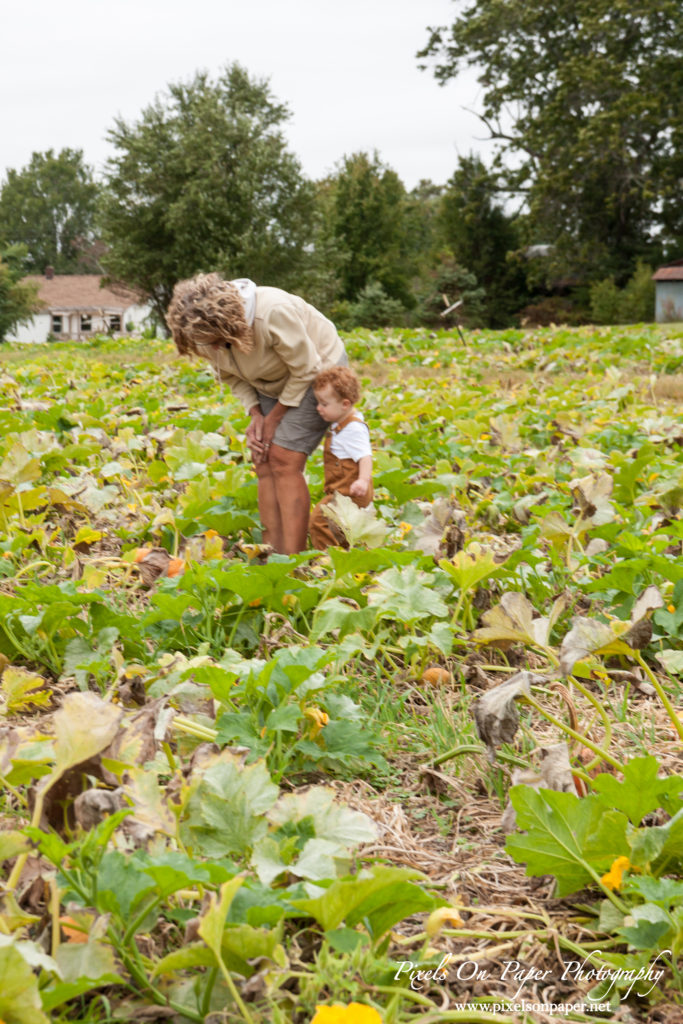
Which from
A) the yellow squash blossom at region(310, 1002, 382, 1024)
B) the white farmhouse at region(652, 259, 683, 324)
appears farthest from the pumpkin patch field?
the white farmhouse at region(652, 259, 683, 324)

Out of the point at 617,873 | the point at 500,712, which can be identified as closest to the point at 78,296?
the point at 500,712

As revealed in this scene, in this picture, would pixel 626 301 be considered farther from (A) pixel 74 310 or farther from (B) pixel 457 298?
(A) pixel 74 310

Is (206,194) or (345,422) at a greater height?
(206,194)

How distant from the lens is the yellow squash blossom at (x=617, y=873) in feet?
4.59

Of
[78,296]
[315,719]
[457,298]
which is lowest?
[315,719]

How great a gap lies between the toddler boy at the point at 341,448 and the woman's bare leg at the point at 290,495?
0.17 ft

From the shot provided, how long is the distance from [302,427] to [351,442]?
21 centimetres

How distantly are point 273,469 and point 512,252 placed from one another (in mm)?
32356

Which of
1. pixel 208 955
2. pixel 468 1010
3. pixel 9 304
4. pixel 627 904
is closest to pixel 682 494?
pixel 627 904

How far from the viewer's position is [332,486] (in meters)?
3.63

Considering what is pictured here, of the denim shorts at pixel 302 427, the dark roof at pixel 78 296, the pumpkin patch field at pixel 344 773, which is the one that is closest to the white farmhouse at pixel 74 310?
the dark roof at pixel 78 296

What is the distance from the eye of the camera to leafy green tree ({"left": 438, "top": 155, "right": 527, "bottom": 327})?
121ft

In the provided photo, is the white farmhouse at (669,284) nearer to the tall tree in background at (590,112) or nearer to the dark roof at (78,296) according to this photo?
the tall tree in background at (590,112)

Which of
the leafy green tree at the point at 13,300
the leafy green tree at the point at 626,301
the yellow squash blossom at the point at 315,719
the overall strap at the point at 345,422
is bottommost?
the yellow squash blossom at the point at 315,719
